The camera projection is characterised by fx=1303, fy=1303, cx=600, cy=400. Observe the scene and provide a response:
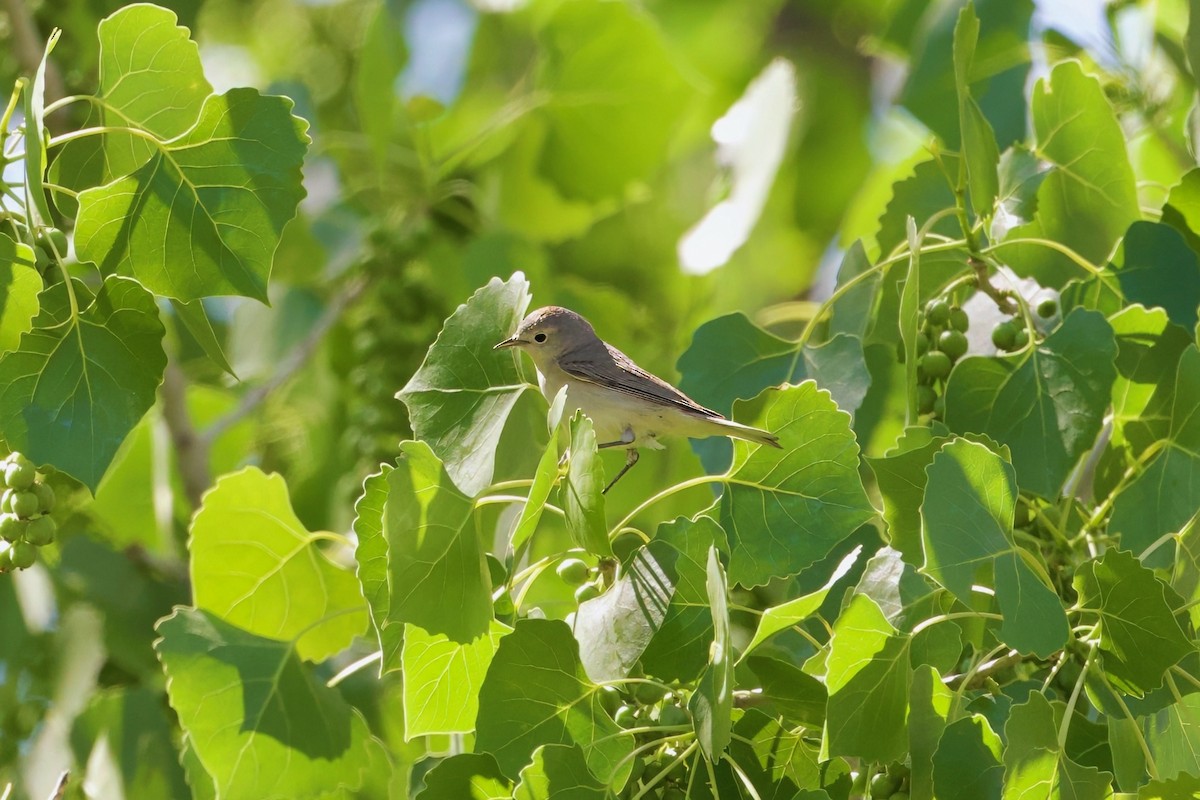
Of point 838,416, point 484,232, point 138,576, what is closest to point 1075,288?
point 838,416

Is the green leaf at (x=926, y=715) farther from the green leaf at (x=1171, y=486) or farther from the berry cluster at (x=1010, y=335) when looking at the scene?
the berry cluster at (x=1010, y=335)

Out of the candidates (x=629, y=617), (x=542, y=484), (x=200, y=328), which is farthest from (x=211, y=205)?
(x=629, y=617)

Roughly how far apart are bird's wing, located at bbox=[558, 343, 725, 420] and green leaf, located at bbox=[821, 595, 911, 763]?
40.2 inches

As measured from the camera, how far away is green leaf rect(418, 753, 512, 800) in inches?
85.4

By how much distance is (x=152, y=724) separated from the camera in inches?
143

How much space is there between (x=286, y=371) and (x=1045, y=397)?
107 inches

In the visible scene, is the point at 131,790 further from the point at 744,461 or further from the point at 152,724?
the point at 744,461

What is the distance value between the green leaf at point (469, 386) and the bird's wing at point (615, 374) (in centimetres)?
61

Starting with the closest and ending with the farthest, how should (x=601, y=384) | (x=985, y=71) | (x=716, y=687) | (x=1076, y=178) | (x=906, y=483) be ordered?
(x=716, y=687) < (x=906, y=483) < (x=1076, y=178) < (x=601, y=384) < (x=985, y=71)

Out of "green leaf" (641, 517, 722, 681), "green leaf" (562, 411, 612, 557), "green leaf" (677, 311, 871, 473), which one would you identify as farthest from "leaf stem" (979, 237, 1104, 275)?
"green leaf" (562, 411, 612, 557)

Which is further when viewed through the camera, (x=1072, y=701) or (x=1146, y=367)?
(x=1146, y=367)

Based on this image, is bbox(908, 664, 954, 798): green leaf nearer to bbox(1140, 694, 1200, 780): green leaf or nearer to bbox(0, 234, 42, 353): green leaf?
bbox(1140, 694, 1200, 780): green leaf

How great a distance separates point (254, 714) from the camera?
8.14 feet

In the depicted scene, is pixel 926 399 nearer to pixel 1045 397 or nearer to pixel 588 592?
pixel 1045 397
